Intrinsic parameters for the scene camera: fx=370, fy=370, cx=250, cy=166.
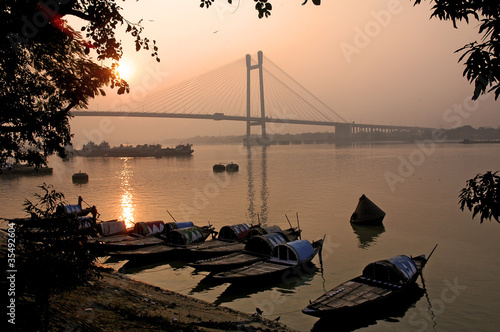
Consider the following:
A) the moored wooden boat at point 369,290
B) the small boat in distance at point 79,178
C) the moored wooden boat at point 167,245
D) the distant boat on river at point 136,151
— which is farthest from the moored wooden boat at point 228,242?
the distant boat on river at point 136,151

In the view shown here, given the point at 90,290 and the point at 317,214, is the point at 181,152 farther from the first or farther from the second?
the point at 90,290

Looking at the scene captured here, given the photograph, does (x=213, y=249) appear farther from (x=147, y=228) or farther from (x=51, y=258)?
(x=51, y=258)

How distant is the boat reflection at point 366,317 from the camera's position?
10.2 m

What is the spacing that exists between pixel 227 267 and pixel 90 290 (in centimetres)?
521

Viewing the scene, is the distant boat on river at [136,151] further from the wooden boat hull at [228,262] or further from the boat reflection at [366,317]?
the boat reflection at [366,317]

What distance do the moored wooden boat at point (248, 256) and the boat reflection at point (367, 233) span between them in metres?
5.65

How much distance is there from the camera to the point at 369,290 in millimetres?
10945

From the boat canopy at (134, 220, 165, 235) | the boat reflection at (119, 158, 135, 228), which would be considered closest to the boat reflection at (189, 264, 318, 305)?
the boat canopy at (134, 220, 165, 235)

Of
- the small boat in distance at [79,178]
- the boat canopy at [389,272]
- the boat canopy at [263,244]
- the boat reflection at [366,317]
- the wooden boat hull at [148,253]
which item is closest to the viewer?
the boat reflection at [366,317]

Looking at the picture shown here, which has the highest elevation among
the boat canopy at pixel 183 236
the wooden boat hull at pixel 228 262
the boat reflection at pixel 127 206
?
the boat canopy at pixel 183 236

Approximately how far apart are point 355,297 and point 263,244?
17.0 ft

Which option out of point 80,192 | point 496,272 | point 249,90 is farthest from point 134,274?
point 249,90

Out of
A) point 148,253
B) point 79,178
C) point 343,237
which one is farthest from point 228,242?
point 79,178

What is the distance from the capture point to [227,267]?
13.4 metres
